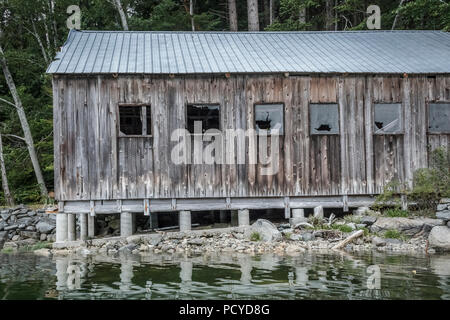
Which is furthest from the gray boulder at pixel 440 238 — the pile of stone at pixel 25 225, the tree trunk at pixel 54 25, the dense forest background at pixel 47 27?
the tree trunk at pixel 54 25

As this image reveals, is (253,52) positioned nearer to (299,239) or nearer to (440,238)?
(299,239)

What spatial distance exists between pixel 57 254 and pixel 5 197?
8.30m

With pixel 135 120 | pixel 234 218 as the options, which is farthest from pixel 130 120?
pixel 234 218

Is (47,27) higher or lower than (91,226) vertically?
higher

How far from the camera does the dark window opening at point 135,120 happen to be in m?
14.8

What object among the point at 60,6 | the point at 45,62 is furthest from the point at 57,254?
the point at 60,6

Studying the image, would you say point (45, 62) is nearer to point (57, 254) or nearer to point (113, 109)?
point (113, 109)

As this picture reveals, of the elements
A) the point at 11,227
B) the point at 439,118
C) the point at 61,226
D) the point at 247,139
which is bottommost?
the point at 11,227

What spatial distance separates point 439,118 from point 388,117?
5.48ft

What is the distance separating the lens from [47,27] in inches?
1044

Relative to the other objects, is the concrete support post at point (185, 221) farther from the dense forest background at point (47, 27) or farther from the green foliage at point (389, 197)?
the dense forest background at point (47, 27)

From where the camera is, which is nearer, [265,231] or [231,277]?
[231,277]

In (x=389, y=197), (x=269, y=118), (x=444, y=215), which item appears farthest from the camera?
(x=269, y=118)

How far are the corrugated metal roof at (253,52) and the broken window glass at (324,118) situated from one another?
1.17 meters
